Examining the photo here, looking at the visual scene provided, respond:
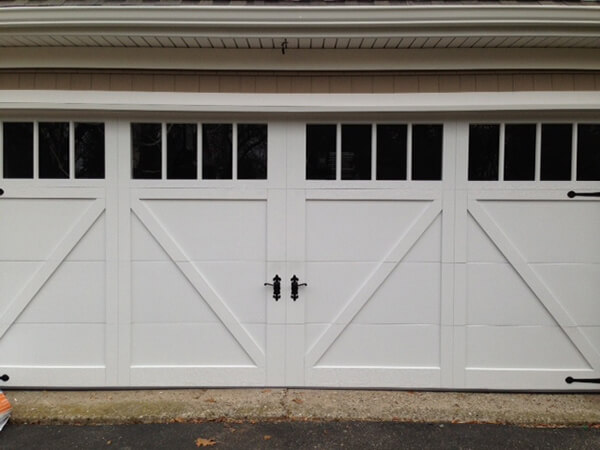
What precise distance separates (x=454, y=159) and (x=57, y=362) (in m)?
4.01

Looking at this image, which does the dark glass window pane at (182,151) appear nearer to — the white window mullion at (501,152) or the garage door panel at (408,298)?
the garage door panel at (408,298)

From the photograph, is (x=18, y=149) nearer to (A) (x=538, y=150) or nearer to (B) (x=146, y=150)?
(B) (x=146, y=150)

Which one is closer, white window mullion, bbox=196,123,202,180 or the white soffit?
the white soffit

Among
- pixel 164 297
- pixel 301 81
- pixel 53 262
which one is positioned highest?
pixel 301 81

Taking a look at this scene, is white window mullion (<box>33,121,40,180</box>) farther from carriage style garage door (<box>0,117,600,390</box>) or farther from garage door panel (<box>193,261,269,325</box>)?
garage door panel (<box>193,261,269,325</box>)

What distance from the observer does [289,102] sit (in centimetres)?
373

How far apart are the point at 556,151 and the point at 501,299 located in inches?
55.4

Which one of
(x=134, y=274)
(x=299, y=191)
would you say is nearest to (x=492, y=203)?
(x=299, y=191)

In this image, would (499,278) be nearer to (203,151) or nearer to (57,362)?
(203,151)

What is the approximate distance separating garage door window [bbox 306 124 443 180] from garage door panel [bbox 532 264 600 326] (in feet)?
4.37

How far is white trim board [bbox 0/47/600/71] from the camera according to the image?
3.67 metres

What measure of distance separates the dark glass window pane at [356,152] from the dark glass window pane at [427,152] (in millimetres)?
412

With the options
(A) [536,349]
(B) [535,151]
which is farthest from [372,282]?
(B) [535,151]

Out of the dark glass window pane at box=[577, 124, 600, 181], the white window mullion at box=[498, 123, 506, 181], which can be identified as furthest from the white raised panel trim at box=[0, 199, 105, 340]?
the dark glass window pane at box=[577, 124, 600, 181]
